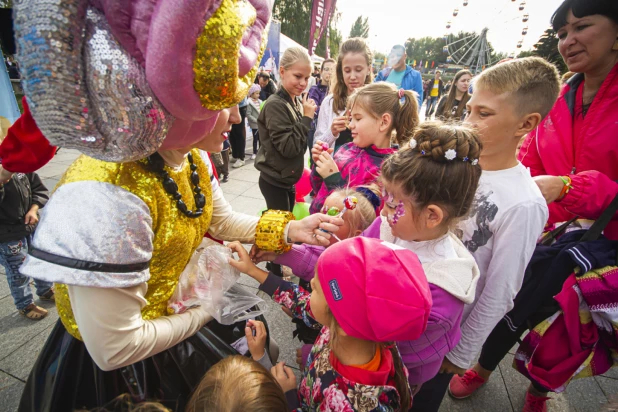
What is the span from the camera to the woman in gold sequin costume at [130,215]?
0.62m

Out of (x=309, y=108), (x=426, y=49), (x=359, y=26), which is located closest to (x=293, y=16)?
(x=309, y=108)

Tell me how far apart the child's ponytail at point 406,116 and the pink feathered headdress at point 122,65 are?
5.41 feet

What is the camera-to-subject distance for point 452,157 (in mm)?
1230

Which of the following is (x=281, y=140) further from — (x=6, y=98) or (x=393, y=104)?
(x=6, y=98)

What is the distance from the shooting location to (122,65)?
62cm

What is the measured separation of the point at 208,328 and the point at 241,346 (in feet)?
0.81

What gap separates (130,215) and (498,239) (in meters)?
1.61

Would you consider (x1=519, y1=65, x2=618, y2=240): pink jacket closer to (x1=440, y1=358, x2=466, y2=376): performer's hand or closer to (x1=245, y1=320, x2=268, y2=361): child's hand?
(x1=440, y1=358, x2=466, y2=376): performer's hand

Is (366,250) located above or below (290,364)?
above

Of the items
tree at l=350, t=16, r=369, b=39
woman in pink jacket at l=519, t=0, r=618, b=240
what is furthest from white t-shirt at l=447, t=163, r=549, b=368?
tree at l=350, t=16, r=369, b=39

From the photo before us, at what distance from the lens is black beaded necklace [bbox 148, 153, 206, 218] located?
0.97m

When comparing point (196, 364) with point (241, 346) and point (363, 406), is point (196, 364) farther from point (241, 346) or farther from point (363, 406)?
point (363, 406)

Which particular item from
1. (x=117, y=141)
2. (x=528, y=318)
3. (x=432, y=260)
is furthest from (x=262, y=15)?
(x=528, y=318)

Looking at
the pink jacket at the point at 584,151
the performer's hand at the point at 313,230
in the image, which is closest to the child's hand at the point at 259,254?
the performer's hand at the point at 313,230
